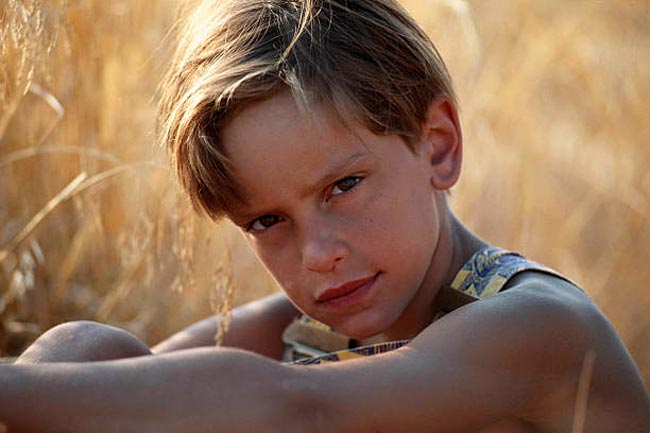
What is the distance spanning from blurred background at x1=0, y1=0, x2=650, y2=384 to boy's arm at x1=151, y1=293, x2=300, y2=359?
0.10 meters

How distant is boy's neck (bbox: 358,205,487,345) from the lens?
75.7 inches

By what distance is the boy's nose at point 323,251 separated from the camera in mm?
1645

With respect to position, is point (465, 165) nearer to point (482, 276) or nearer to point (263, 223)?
point (482, 276)

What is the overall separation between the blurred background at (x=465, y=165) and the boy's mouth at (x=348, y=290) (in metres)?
0.58

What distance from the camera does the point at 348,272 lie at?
1.68 metres

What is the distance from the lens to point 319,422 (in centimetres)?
129

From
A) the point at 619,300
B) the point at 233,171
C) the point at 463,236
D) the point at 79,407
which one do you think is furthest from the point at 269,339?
the point at 619,300

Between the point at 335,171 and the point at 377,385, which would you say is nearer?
the point at 377,385

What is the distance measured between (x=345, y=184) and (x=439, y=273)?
0.33 m

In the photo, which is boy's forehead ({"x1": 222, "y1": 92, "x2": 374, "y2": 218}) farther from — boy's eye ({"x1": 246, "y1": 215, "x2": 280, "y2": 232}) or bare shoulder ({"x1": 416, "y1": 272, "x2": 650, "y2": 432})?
bare shoulder ({"x1": 416, "y1": 272, "x2": 650, "y2": 432})

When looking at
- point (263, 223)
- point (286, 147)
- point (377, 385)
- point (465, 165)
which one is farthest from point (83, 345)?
point (465, 165)

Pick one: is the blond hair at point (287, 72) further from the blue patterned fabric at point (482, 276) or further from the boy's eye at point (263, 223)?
the blue patterned fabric at point (482, 276)

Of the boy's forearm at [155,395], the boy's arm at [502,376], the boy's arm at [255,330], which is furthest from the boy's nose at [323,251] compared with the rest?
the boy's arm at [255,330]

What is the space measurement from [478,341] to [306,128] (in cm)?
46
